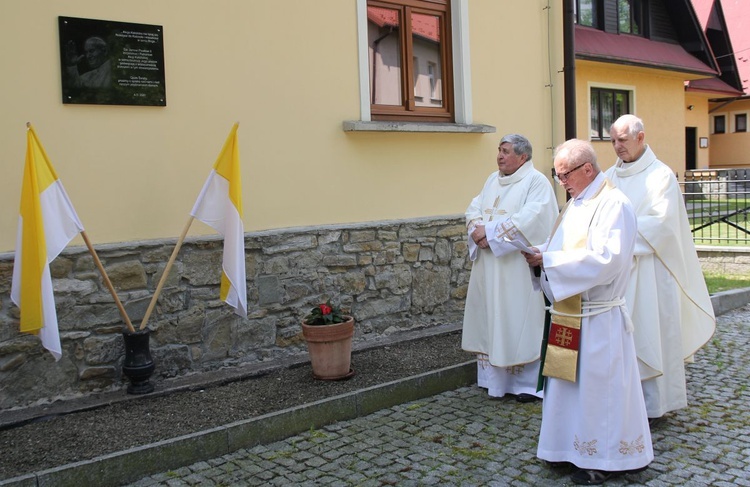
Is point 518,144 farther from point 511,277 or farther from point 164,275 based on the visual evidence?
point 164,275

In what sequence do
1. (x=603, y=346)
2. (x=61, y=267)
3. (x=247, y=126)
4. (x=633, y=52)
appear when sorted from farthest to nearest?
(x=633, y=52)
(x=247, y=126)
(x=61, y=267)
(x=603, y=346)

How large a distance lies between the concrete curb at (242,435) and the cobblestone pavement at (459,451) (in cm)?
7

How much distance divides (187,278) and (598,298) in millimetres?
3363

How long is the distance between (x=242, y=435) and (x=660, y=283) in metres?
3.12

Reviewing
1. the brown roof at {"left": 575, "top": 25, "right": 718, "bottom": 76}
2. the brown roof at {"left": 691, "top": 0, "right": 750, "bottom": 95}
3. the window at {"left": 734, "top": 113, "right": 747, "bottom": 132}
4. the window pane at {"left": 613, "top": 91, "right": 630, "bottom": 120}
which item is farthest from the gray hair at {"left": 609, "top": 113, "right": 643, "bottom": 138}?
the window at {"left": 734, "top": 113, "right": 747, "bottom": 132}

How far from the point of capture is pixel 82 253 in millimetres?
5328

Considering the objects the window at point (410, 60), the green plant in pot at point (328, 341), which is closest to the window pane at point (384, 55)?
the window at point (410, 60)

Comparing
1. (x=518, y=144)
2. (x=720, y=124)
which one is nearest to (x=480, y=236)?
(x=518, y=144)

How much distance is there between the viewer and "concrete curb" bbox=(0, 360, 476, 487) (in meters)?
4.06

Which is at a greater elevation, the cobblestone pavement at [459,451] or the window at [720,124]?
the window at [720,124]

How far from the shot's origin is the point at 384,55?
24.0ft

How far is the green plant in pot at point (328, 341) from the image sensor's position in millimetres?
5680

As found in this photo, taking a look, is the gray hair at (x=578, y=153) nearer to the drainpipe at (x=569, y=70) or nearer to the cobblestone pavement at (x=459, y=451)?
the cobblestone pavement at (x=459, y=451)

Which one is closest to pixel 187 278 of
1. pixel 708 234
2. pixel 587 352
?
pixel 587 352
